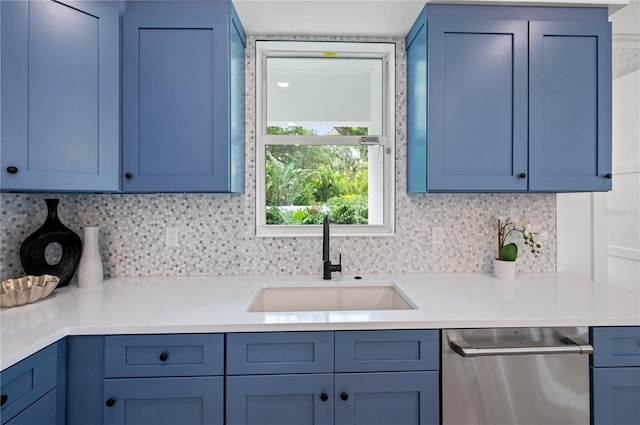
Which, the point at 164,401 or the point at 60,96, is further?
the point at 60,96

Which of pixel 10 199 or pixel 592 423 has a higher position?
pixel 10 199

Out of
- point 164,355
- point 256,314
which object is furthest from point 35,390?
point 256,314

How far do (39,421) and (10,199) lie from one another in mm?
1086

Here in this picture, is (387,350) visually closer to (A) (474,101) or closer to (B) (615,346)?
(B) (615,346)

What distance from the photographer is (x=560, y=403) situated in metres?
1.25

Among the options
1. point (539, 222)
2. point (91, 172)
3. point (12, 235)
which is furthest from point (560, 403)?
point (12, 235)

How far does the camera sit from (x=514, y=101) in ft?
5.41

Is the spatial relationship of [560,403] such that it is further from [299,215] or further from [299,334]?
[299,215]

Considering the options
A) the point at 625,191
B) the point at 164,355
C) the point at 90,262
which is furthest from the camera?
the point at 625,191

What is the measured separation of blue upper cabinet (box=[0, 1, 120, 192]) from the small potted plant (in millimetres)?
2049

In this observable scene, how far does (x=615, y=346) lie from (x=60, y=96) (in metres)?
2.44

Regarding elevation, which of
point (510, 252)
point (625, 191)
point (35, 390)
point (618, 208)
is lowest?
point (35, 390)

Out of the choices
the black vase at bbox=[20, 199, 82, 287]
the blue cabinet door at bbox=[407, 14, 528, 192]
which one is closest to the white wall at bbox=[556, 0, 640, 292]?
the blue cabinet door at bbox=[407, 14, 528, 192]

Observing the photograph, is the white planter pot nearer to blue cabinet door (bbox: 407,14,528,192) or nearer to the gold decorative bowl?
blue cabinet door (bbox: 407,14,528,192)
